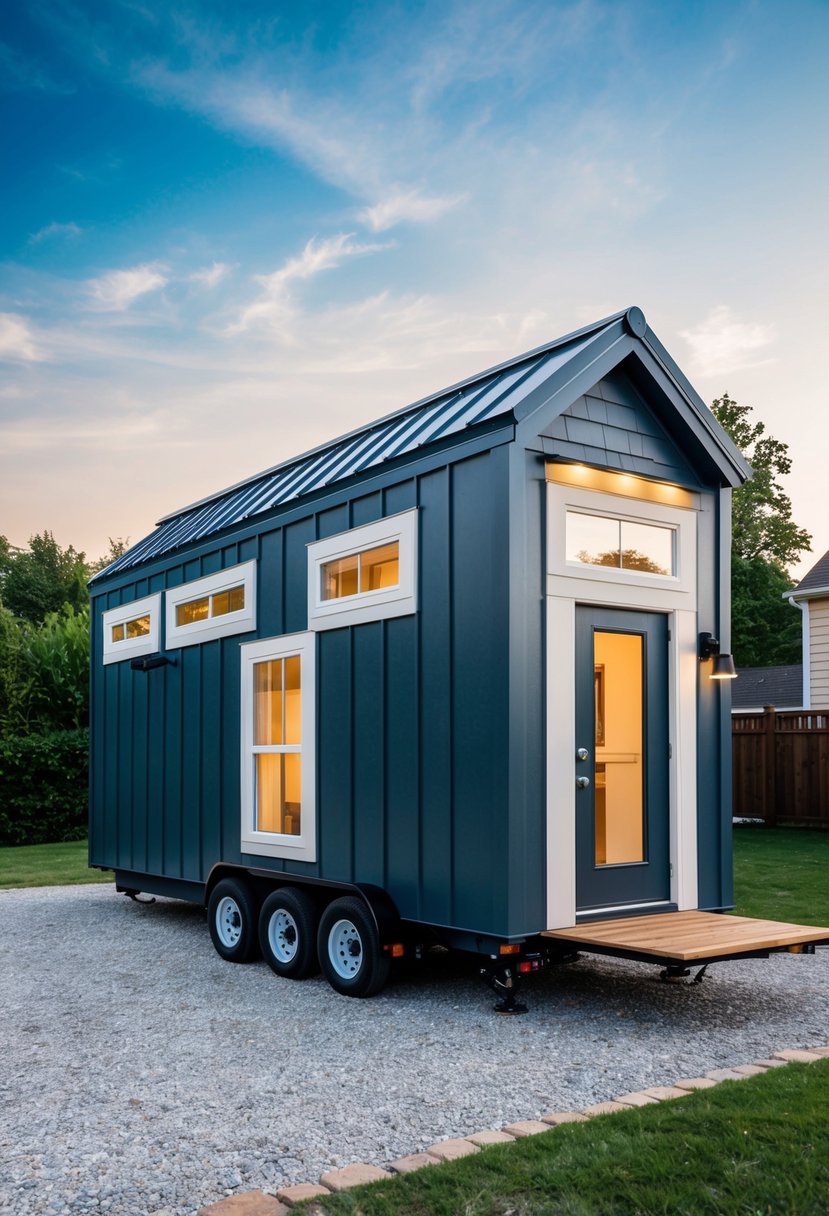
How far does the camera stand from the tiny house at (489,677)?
5824 millimetres

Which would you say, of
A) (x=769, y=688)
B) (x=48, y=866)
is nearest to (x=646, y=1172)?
(x=48, y=866)

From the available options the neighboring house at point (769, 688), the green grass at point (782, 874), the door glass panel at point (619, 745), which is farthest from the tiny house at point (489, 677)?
the neighboring house at point (769, 688)

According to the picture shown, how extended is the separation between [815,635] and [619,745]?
40.8ft

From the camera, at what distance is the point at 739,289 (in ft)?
39.8

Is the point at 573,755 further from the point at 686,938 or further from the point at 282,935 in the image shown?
the point at 282,935

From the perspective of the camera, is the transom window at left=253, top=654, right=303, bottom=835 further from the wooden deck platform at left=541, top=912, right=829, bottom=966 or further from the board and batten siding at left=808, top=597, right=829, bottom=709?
the board and batten siding at left=808, top=597, right=829, bottom=709

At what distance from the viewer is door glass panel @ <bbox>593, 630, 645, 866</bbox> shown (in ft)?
21.3

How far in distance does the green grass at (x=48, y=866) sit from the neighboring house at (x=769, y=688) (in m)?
15.7

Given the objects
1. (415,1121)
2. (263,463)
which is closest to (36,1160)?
(415,1121)

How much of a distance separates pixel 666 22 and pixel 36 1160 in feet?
32.3

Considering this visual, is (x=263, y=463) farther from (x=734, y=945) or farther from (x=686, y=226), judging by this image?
(x=734, y=945)

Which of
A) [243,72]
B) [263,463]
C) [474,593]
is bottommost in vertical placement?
[474,593]

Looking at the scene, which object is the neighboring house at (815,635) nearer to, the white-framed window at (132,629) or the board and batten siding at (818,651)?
the board and batten siding at (818,651)

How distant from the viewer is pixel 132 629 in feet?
34.1
